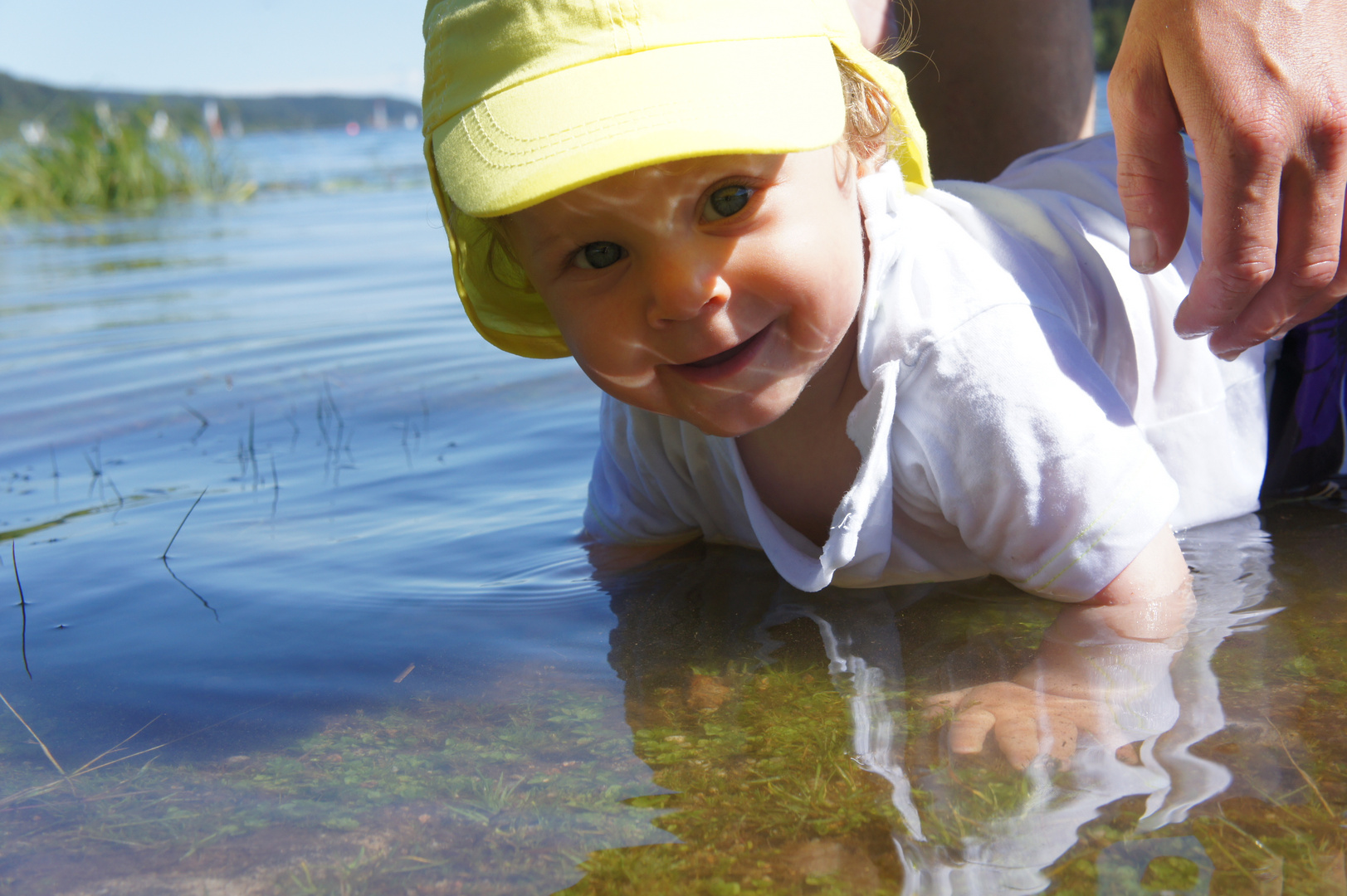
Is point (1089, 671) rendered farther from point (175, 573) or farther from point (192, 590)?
point (175, 573)

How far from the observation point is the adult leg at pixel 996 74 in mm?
3270

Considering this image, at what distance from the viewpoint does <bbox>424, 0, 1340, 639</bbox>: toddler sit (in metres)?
1.64

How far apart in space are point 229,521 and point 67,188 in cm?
1167

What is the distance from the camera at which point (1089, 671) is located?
1.64 metres

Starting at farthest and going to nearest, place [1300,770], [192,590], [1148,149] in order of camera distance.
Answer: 1. [192,590]
2. [1148,149]
3. [1300,770]

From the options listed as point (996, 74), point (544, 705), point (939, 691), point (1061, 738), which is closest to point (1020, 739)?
point (1061, 738)

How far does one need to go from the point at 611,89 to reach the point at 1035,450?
85 cm

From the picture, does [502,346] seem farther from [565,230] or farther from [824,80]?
[824,80]

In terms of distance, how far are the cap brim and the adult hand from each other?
0.54m

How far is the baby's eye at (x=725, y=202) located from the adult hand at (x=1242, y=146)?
71cm

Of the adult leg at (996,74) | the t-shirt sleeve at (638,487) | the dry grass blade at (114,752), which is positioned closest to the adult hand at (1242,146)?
the t-shirt sleeve at (638,487)

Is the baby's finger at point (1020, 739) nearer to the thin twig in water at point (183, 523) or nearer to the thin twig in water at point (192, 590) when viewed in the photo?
the thin twig in water at point (192, 590)

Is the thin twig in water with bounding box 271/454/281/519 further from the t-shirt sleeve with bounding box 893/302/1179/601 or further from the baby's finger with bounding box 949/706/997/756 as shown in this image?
the baby's finger with bounding box 949/706/997/756

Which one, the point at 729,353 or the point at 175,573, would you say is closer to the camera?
the point at 729,353
